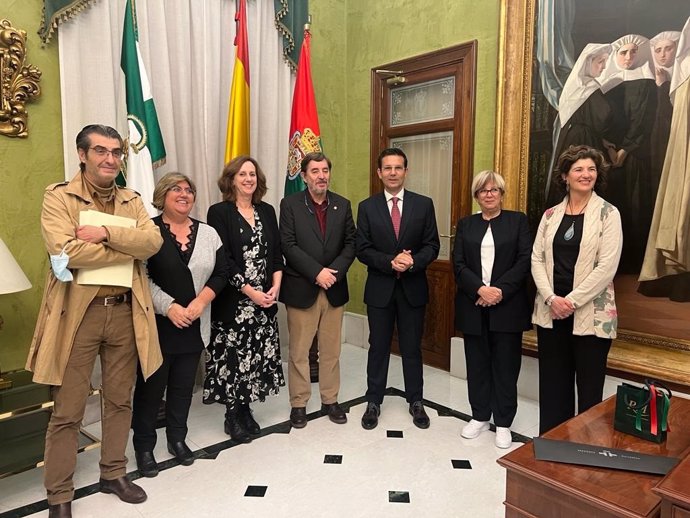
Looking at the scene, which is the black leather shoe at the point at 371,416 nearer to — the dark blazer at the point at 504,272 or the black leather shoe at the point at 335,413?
the black leather shoe at the point at 335,413

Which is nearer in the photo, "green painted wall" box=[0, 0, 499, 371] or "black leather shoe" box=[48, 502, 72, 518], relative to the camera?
"black leather shoe" box=[48, 502, 72, 518]

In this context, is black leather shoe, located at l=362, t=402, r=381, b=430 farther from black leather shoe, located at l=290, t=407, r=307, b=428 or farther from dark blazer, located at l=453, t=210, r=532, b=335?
dark blazer, located at l=453, t=210, r=532, b=335

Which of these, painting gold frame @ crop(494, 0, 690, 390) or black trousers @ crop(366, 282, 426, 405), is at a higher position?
painting gold frame @ crop(494, 0, 690, 390)

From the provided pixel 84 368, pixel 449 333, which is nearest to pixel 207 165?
pixel 84 368

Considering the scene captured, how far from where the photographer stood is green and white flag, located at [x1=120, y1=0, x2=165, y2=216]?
312 cm

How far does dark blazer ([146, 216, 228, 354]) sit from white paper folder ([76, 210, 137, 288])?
0.77 feet

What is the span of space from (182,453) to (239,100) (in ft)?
7.77

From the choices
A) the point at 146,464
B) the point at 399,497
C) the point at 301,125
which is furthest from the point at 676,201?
the point at 146,464

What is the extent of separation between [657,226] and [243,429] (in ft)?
8.77

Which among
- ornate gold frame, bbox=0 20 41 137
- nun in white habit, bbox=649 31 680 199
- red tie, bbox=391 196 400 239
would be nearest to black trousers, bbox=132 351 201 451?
red tie, bbox=391 196 400 239

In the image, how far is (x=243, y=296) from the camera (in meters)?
2.79

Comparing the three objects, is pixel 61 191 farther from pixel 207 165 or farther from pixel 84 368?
pixel 207 165

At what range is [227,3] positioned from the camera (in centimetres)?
384

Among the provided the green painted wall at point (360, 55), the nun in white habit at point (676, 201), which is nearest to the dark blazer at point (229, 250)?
the green painted wall at point (360, 55)
